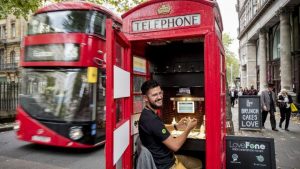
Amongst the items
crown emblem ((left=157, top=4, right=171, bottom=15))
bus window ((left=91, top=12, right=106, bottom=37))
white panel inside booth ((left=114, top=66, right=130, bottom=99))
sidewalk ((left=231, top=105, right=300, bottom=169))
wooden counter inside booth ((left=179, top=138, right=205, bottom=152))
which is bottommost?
sidewalk ((left=231, top=105, right=300, bottom=169))

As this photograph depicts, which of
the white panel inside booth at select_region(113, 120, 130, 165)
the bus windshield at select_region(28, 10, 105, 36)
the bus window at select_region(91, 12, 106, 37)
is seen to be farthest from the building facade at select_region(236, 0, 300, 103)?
the white panel inside booth at select_region(113, 120, 130, 165)

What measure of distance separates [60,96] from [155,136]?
15.8ft

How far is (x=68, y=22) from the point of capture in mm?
7562

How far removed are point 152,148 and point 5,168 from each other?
4812 mm

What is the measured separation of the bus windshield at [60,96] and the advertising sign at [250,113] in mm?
6481

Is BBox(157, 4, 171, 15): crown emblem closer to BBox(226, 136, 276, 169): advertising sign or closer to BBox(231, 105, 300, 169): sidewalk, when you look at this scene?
BBox(226, 136, 276, 169): advertising sign

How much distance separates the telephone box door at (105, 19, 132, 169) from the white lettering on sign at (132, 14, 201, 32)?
1.41ft

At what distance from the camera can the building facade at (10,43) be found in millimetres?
40250

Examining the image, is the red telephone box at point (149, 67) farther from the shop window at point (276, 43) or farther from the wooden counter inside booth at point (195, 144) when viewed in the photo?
the shop window at point (276, 43)

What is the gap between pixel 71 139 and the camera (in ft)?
23.2

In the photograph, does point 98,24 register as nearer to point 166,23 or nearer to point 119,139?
Answer: point 166,23

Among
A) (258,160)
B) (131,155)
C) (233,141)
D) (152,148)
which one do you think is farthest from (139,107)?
(258,160)

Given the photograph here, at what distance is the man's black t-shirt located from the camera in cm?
310

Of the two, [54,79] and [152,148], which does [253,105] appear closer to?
[54,79]
